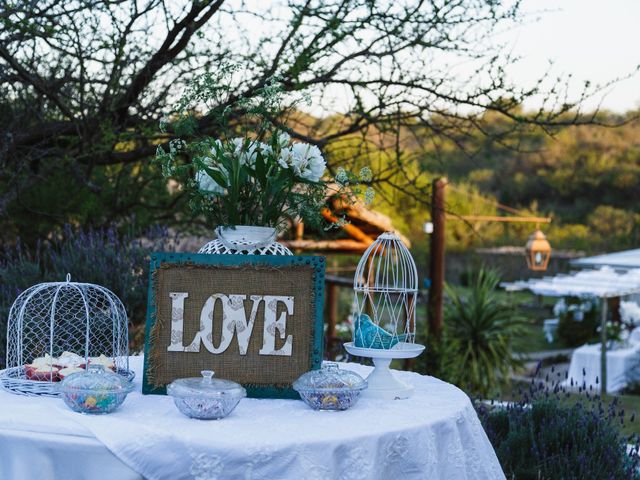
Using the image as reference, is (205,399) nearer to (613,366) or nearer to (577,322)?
(613,366)

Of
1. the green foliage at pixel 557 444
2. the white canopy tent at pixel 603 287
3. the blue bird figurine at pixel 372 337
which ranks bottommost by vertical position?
the green foliage at pixel 557 444

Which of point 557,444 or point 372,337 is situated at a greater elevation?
point 372,337

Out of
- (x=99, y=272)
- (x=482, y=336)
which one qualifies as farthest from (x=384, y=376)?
(x=482, y=336)

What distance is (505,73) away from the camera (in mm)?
5609

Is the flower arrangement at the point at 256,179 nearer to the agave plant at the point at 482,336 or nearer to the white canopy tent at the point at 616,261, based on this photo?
the agave plant at the point at 482,336

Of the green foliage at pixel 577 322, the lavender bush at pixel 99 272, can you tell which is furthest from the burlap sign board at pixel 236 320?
the green foliage at pixel 577 322

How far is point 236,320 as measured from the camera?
101 inches

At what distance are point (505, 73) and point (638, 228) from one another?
37.0m

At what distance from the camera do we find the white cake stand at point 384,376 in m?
2.59

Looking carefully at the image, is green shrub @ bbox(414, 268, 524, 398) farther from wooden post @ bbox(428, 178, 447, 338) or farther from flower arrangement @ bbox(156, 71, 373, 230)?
flower arrangement @ bbox(156, 71, 373, 230)

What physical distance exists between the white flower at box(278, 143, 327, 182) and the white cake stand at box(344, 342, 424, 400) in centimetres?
53

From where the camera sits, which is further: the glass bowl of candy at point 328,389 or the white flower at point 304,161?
the white flower at point 304,161

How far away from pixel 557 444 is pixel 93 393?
8.88 ft

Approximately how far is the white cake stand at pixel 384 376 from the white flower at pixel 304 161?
1.75ft
